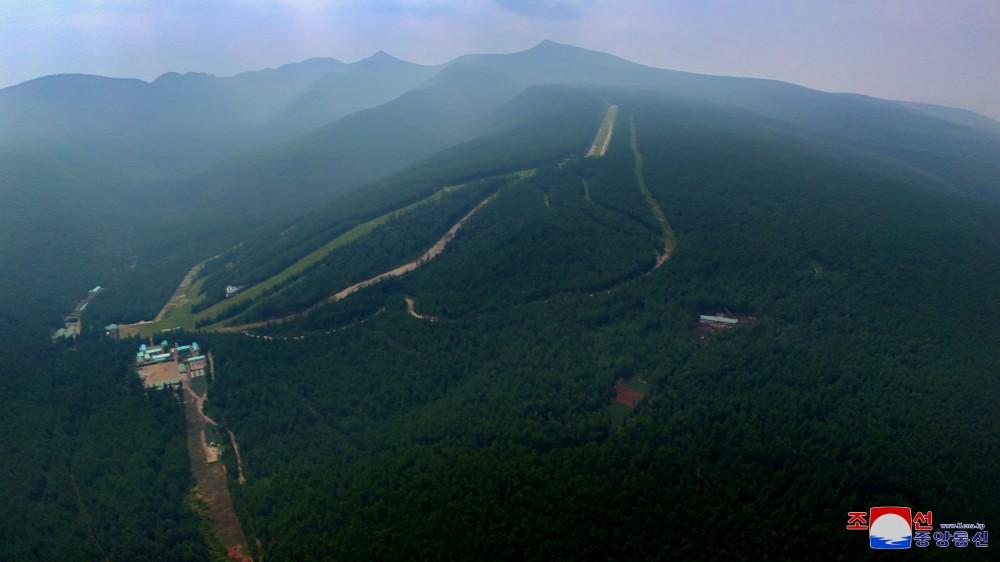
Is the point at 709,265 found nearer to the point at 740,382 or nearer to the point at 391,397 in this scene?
the point at 740,382

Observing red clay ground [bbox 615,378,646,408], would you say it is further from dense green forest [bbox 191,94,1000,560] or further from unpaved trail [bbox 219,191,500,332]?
unpaved trail [bbox 219,191,500,332]

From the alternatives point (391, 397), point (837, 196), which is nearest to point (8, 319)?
point (391, 397)

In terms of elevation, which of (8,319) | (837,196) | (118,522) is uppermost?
(837,196)

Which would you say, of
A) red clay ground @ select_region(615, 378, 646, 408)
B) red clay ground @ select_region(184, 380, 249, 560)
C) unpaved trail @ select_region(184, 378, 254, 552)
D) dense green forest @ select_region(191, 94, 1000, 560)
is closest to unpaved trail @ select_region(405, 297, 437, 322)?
dense green forest @ select_region(191, 94, 1000, 560)

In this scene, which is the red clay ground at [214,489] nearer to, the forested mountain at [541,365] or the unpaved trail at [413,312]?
the forested mountain at [541,365]

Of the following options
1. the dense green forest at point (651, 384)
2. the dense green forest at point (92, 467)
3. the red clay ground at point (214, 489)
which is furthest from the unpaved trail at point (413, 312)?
the dense green forest at point (92, 467)
